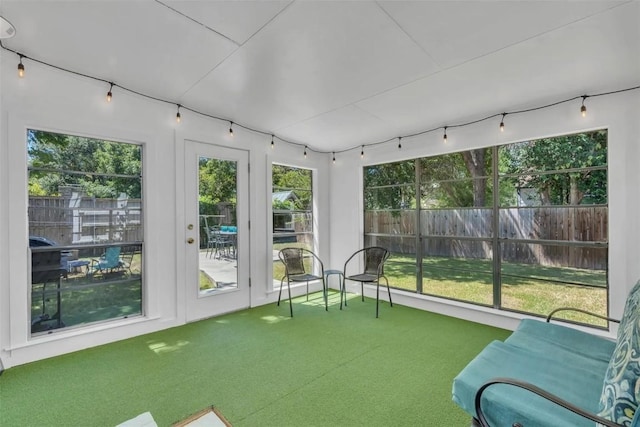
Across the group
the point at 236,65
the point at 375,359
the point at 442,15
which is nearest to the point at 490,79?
the point at 442,15

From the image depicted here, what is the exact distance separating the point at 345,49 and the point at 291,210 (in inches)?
110

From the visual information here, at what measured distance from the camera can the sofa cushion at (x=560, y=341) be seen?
183cm

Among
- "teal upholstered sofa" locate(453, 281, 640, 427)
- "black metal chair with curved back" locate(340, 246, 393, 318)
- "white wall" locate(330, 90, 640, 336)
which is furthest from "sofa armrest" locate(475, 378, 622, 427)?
"black metal chair with curved back" locate(340, 246, 393, 318)

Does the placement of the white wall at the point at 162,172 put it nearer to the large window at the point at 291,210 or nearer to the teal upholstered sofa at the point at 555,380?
the large window at the point at 291,210

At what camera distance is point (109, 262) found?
9.93ft

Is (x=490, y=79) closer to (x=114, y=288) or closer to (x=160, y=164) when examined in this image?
(x=160, y=164)

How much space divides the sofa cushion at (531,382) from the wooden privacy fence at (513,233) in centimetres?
171

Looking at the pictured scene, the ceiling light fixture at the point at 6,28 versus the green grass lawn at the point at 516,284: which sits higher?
the ceiling light fixture at the point at 6,28

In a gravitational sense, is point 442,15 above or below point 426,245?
above

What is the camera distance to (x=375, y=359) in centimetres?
258

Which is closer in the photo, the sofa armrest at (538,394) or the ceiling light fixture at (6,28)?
the sofa armrest at (538,394)

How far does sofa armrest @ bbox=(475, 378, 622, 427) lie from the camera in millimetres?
1055

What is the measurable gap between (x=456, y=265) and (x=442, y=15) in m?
3.04

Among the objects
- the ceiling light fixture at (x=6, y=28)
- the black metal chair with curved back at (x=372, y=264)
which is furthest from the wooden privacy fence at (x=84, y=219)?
the black metal chair with curved back at (x=372, y=264)
